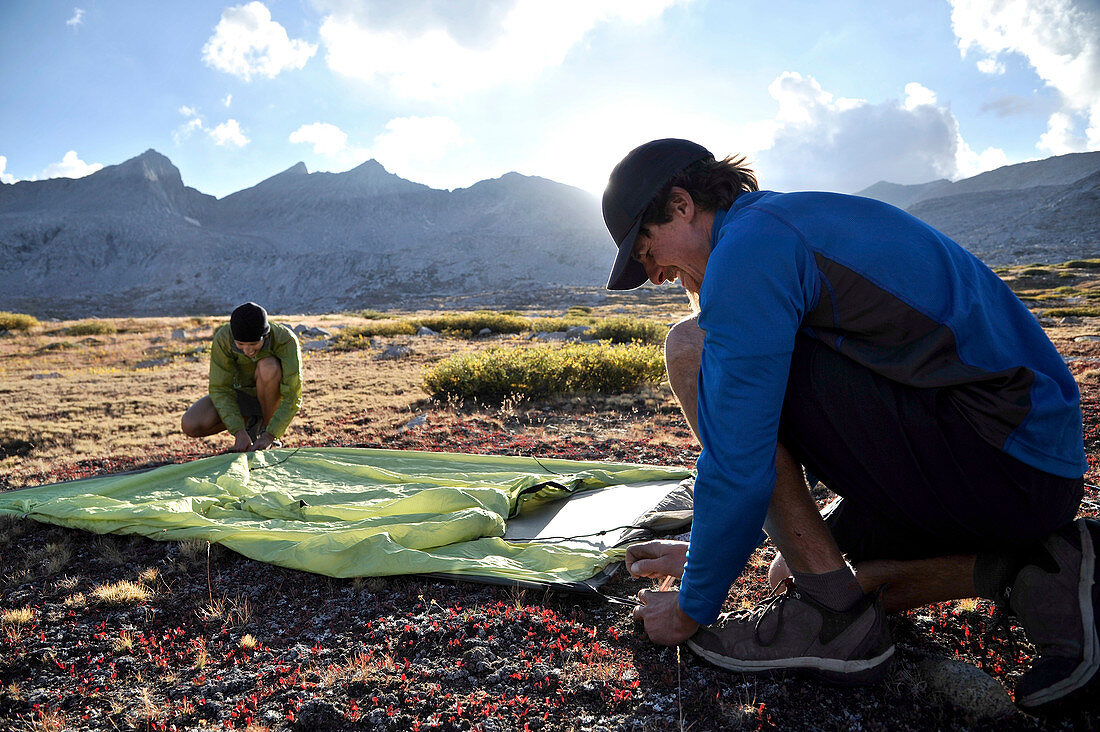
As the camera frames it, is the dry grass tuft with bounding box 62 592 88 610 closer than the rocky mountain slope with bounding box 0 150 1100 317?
Yes

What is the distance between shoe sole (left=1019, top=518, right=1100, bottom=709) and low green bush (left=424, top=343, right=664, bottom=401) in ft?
20.4

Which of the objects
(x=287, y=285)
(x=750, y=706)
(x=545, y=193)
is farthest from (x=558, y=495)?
(x=545, y=193)

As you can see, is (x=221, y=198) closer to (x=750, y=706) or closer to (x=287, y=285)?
(x=287, y=285)

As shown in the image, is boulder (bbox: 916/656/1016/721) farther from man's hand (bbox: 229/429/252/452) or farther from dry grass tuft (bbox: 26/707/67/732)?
man's hand (bbox: 229/429/252/452)

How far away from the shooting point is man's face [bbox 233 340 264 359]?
16.2 feet

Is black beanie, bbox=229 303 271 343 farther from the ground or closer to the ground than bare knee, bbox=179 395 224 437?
farther from the ground

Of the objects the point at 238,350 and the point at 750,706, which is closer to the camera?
the point at 750,706

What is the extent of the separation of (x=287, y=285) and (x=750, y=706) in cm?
9204

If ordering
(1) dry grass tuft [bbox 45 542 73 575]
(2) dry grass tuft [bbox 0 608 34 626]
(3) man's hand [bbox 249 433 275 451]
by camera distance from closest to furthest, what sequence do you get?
(2) dry grass tuft [bbox 0 608 34 626] → (1) dry grass tuft [bbox 45 542 73 575] → (3) man's hand [bbox 249 433 275 451]

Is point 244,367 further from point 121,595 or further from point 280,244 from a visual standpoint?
point 280,244

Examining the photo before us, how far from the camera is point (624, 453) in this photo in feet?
16.9

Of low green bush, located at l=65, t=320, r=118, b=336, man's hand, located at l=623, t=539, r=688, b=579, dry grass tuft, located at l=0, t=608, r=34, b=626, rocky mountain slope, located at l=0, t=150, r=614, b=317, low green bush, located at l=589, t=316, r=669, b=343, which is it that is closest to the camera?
man's hand, located at l=623, t=539, r=688, b=579

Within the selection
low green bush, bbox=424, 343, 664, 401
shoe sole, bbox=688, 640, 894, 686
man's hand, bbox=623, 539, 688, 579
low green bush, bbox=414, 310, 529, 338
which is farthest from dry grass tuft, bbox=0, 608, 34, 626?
low green bush, bbox=414, 310, 529, 338

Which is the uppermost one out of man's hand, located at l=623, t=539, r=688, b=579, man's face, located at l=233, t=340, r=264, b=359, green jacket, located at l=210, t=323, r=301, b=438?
man's face, located at l=233, t=340, r=264, b=359
